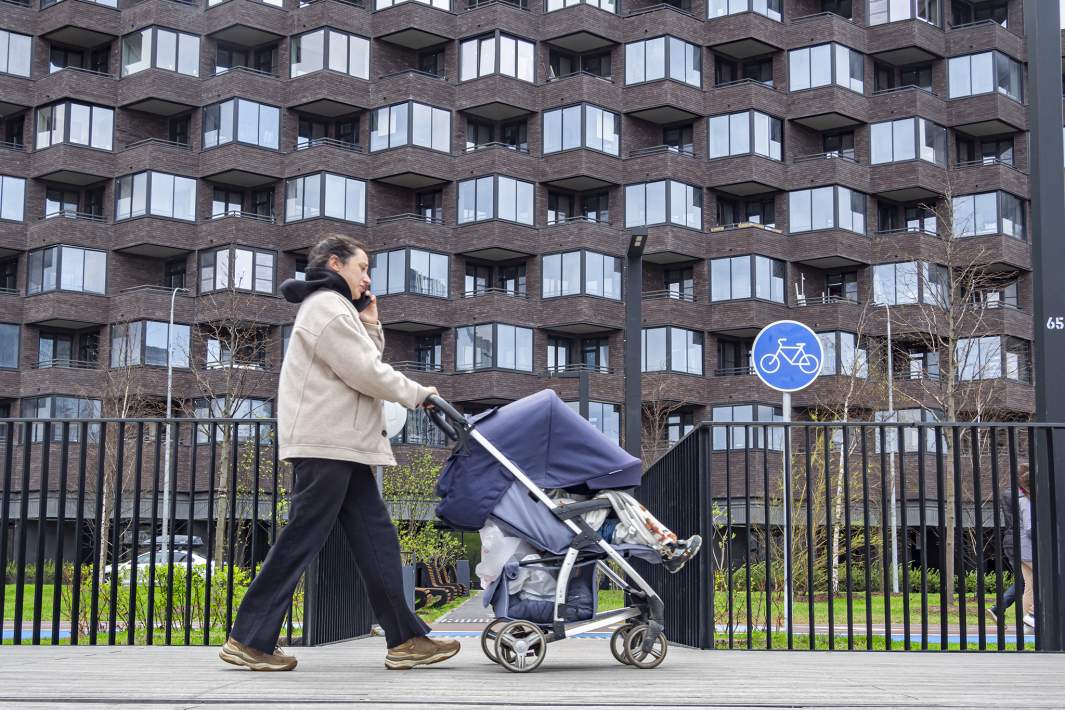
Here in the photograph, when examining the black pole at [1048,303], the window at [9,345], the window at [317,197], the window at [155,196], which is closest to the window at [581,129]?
the window at [317,197]

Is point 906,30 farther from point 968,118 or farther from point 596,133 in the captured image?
point 596,133

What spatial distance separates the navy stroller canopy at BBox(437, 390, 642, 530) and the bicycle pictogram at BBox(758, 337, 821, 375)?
588cm

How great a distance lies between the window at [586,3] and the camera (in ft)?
188

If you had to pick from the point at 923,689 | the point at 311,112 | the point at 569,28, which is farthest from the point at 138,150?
the point at 923,689

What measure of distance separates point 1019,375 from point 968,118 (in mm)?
11109

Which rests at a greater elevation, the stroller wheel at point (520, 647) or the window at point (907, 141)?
the window at point (907, 141)

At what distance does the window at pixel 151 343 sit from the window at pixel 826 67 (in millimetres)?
27658

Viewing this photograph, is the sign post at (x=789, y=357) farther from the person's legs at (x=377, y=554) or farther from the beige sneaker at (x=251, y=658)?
the beige sneaker at (x=251, y=658)

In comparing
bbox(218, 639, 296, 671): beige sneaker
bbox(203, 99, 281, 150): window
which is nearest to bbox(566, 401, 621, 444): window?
bbox(203, 99, 281, 150): window

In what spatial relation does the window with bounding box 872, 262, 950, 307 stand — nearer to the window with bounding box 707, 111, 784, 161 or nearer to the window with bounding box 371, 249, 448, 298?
the window with bounding box 707, 111, 784, 161

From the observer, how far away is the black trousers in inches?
231

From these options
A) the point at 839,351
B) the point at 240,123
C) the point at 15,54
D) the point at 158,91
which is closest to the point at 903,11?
the point at 839,351

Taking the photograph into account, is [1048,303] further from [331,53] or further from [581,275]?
[331,53]

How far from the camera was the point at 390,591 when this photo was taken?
603 cm
